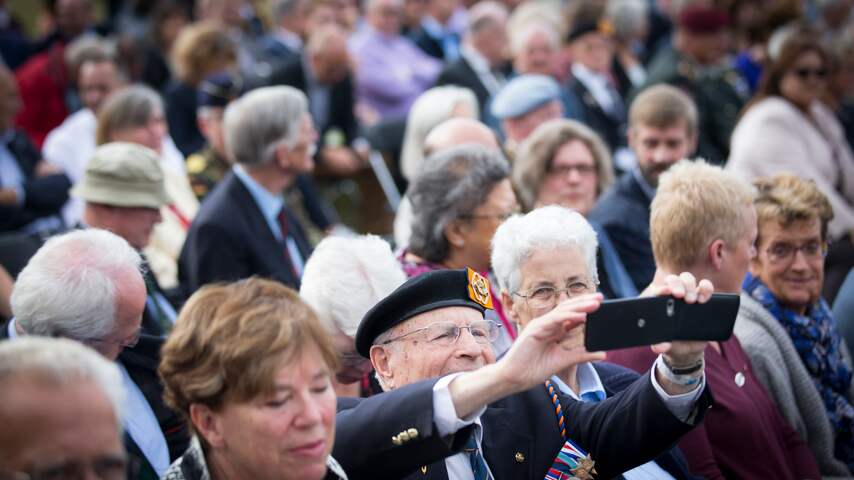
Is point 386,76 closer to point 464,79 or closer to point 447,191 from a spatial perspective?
→ point 464,79

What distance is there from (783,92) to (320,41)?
372 centimetres

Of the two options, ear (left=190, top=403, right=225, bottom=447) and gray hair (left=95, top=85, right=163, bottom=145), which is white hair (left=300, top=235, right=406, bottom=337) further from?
gray hair (left=95, top=85, right=163, bottom=145)

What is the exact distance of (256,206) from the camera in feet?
19.2

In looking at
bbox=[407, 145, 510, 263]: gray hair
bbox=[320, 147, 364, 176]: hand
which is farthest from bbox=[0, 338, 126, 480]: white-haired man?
bbox=[320, 147, 364, 176]: hand

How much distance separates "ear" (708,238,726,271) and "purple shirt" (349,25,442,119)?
20.2 feet

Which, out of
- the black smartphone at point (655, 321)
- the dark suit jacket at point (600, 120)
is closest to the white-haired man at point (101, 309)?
the black smartphone at point (655, 321)

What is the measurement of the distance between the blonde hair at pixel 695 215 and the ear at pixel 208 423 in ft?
6.73

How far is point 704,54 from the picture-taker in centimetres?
932

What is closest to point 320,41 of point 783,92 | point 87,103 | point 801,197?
point 87,103

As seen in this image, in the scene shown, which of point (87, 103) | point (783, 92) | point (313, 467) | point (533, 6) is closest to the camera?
point (313, 467)

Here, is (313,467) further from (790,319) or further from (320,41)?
(320,41)

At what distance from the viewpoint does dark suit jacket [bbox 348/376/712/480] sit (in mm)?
3059

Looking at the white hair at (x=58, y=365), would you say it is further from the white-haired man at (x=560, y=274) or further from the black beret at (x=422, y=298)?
the white-haired man at (x=560, y=274)

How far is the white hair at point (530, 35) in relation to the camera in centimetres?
899
